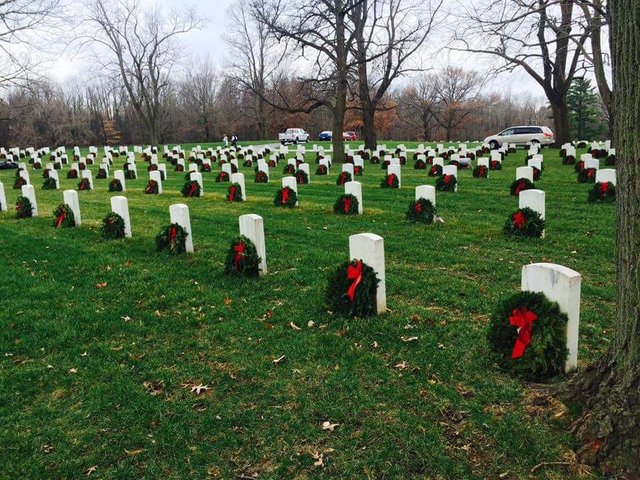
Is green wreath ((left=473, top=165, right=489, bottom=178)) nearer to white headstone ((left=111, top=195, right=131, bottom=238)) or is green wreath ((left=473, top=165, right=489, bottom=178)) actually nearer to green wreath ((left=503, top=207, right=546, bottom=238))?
green wreath ((left=503, top=207, right=546, bottom=238))

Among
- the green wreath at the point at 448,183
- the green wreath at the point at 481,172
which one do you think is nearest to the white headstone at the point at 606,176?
the green wreath at the point at 448,183

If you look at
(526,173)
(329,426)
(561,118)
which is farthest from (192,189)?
(561,118)

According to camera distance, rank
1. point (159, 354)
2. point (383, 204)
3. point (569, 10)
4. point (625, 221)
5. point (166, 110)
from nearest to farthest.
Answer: point (625, 221), point (159, 354), point (383, 204), point (569, 10), point (166, 110)

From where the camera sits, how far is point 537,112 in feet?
251

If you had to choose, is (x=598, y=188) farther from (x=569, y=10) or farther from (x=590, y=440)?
(x=569, y=10)

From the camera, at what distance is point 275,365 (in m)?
4.07

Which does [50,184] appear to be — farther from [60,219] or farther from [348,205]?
[348,205]

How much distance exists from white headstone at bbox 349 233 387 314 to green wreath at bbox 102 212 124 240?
5.57m

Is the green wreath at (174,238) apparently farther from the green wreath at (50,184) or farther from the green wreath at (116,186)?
the green wreath at (50,184)

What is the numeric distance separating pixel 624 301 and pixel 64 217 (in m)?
10.2

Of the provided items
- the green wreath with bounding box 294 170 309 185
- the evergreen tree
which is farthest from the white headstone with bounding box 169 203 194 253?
the evergreen tree

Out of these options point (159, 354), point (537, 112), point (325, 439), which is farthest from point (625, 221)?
point (537, 112)

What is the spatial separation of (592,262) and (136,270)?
6.07 m

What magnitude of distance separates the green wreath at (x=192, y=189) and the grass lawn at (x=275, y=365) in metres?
5.97
